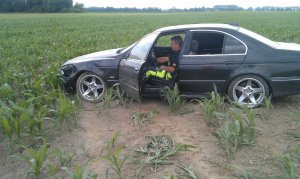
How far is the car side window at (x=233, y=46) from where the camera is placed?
5.49 metres

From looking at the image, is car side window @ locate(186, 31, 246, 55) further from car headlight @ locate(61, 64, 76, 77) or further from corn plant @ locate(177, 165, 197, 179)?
corn plant @ locate(177, 165, 197, 179)

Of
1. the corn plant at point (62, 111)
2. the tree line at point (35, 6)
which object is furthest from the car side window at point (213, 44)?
the tree line at point (35, 6)

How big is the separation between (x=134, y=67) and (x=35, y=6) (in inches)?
3195

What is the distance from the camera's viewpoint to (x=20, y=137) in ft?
15.0

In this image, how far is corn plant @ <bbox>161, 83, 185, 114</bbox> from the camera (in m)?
5.41

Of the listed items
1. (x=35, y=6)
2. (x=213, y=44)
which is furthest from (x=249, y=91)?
(x=35, y=6)

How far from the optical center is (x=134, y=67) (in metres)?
5.49

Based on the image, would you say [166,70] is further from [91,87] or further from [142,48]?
[91,87]

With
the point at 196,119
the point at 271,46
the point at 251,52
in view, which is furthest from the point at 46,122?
the point at 271,46

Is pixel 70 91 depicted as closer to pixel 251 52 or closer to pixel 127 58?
pixel 127 58

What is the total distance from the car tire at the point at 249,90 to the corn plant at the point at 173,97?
863 millimetres

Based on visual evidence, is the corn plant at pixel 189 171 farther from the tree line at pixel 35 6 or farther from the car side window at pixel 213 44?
the tree line at pixel 35 6

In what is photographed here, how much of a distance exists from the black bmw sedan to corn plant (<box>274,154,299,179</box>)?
5.75 ft

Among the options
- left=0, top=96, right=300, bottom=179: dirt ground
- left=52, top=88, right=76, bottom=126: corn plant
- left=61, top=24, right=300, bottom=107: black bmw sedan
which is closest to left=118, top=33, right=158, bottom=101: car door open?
left=61, top=24, right=300, bottom=107: black bmw sedan
